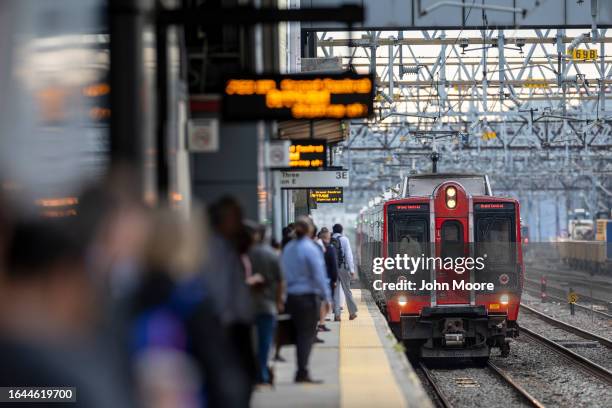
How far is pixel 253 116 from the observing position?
9375mm

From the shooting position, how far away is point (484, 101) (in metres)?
26.5

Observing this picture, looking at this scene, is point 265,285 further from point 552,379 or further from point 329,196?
point 329,196

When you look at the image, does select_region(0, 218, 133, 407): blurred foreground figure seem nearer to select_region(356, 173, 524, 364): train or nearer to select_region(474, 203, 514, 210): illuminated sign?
select_region(356, 173, 524, 364): train

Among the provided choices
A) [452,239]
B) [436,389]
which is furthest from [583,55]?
[436,389]

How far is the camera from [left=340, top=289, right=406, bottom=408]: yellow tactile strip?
1028 cm

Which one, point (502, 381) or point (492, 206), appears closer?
point (502, 381)

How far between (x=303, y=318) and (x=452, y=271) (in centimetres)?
819

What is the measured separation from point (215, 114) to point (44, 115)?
17.9ft

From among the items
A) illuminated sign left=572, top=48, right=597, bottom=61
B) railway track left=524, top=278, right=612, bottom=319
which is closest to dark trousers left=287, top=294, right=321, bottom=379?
illuminated sign left=572, top=48, right=597, bottom=61

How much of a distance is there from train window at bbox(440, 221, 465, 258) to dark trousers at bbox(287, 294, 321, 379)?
318 inches

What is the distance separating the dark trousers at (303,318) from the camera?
399 inches

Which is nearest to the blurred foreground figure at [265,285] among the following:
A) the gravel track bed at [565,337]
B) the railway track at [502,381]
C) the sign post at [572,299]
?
the railway track at [502,381]

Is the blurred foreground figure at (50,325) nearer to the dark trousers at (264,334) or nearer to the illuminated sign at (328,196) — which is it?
the dark trousers at (264,334)

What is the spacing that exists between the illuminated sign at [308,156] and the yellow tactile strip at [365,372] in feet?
9.17
